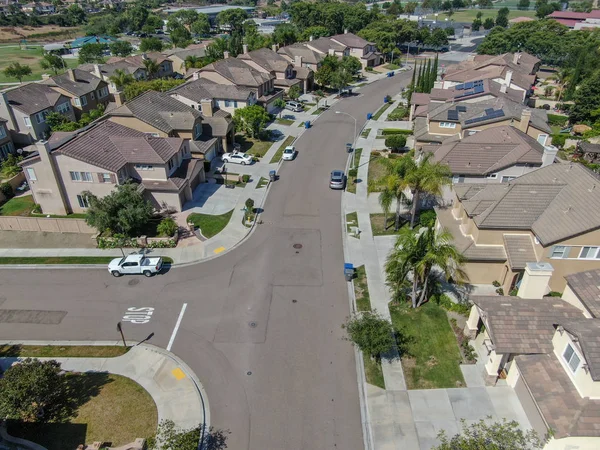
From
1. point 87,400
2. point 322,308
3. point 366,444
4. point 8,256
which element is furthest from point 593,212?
point 8,256

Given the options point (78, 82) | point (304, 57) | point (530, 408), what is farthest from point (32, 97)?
→ point (530, 408)

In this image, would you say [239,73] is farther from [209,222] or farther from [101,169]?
[209,222]

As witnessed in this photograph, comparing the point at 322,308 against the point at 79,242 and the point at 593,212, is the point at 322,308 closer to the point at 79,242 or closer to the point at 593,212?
the point at 593,212

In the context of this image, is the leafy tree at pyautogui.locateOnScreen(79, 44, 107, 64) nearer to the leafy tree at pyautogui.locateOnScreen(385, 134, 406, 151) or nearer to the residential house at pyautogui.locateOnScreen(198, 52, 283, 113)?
the residential house at pyautogui.locateOnScreen(198, 52, 283, 113)

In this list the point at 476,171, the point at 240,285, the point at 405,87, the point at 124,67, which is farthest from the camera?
the point at 405,87

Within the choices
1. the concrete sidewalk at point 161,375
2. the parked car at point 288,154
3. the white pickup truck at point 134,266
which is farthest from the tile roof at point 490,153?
the concrete sidewalk at point 161,375

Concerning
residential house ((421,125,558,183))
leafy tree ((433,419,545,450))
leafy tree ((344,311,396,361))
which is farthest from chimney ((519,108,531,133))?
leafy tree ((433,419,545,450))
